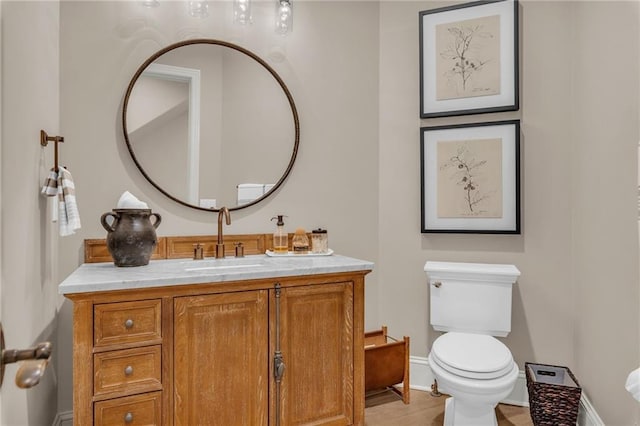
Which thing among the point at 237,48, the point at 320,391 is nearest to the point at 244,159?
the point at 237,48

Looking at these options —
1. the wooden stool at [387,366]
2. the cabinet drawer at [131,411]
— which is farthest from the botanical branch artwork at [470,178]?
the cabinet drawer at [131,411]

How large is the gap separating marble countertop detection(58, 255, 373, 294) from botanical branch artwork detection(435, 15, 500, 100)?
4.58ft

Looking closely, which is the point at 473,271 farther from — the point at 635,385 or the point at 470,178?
the point at 635,385

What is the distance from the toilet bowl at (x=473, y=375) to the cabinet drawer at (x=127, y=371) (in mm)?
1299

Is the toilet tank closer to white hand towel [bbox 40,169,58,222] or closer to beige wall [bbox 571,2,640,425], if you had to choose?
beige wall [bbox 571,2,640,425]

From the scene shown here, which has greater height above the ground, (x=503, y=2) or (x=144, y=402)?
(x=503, y=2)

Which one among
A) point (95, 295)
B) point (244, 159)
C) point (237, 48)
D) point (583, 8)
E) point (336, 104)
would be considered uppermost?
point (583, 8)

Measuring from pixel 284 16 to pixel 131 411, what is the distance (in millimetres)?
2160

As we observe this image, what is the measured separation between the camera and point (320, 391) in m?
1.88

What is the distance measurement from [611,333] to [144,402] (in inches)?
81.7

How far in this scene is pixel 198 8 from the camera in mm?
2127

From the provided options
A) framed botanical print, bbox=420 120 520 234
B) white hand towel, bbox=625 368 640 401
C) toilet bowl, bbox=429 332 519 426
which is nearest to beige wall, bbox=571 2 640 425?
framed botanical print, bbox=420 120 520 234

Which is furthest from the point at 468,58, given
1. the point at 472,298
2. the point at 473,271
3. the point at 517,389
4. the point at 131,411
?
the point at 131,411

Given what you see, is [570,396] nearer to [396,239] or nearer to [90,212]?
[396,239]
